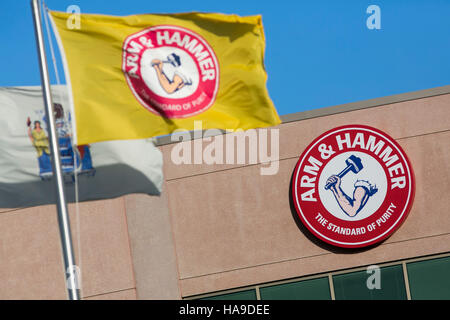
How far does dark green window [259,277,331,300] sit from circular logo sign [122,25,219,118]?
7169 millimetres

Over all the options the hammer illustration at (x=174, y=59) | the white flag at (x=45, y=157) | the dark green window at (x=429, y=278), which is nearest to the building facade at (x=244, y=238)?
the dark green window at (x=429, y=278)

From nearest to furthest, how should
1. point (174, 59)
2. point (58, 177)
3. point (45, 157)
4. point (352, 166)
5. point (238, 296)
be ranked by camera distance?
point (58, 177)
point (174, 59)
point (45, 157)
point (352, 166)
point (238, 296)

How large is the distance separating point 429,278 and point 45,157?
900 centimetres

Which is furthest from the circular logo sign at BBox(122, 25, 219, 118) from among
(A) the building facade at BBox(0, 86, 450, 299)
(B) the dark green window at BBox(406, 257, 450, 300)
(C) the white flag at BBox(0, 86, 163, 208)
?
(B) the dark green window at BBox(406, 257, 450, 300)

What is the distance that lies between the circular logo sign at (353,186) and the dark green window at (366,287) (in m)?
0.74

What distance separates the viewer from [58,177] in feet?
22.3

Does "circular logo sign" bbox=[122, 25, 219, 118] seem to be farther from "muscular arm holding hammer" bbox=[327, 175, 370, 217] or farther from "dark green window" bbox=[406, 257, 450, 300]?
"dark green window" bbox=[406, 257, 450, 300]

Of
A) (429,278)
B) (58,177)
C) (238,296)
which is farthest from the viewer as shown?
(238,296)

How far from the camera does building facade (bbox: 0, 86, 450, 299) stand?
13867 mm

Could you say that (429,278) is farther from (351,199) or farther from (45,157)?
(45,157)

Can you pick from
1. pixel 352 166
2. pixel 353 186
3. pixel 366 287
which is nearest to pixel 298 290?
pixel 366 287

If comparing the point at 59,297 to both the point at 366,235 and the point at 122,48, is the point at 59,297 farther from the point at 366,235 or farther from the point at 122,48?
the point at 122,48

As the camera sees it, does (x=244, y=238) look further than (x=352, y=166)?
Yes

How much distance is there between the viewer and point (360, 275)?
45.7 ft
